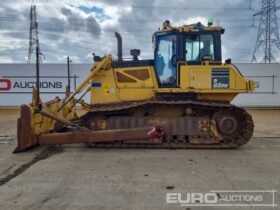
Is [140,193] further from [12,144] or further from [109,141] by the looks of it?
[12,144]

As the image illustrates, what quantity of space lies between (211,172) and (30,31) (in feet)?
103

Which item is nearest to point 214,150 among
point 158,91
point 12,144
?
point 158,91

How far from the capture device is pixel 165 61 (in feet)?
30.6

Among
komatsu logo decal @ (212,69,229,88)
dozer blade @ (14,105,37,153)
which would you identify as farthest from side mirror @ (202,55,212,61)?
dozer blade @ (14,105,37,153)

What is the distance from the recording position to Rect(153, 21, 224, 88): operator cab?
908cm

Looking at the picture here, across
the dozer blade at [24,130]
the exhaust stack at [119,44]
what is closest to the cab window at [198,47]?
the exhaust stack at [119,44]

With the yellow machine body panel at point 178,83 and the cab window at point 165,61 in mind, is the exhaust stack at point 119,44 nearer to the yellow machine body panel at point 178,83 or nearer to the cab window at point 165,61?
the yellow machine body panel at point 178,83

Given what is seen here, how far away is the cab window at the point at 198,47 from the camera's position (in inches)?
359

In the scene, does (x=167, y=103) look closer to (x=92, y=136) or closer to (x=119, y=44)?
(x=92, y=136)

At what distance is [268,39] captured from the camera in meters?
31.9

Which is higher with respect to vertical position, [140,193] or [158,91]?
[158,91]

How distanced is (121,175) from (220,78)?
423 cm

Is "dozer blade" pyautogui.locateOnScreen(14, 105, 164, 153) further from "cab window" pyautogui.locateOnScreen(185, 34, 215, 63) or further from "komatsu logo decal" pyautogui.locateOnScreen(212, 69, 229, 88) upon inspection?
"cab window" pyautogui.locateOnScreen(185, 34, 215, 63)

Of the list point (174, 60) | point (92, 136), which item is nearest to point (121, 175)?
point (92, 136)
